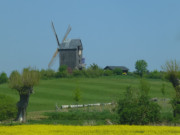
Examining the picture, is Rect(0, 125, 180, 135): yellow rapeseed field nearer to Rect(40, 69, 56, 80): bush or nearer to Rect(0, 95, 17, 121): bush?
Rect(0, 95, 17, 121): bush

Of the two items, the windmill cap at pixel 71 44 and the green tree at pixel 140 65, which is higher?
the windmill cap at pixel 71 44

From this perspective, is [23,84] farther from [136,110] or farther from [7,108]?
[136,110]

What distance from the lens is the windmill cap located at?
114m

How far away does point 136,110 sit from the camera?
2966 centimetres

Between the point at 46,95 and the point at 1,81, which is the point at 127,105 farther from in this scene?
the point at 1,81

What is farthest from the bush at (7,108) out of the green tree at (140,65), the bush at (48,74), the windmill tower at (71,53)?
the green tree at (140,65)

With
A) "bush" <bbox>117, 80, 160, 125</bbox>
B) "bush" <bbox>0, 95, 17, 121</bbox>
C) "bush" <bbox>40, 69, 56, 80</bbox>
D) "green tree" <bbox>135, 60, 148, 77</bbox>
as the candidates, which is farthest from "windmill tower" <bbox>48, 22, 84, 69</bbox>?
"bush" <bbox>117, 80, 160, 125</bbox>

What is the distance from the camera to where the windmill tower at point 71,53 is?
11294 centimetres

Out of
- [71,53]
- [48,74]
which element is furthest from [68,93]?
[71,53]

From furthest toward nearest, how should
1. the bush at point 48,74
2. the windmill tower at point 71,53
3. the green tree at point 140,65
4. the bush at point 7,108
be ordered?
the green tree at point 140,65, the windmill tower at point 71,53, the bush at point 48,74, the bush at point 7,108

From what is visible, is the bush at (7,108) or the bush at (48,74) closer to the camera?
the bush at (7,108)

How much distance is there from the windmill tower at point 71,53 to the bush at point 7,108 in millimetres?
73997

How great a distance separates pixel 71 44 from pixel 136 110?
86.2 m

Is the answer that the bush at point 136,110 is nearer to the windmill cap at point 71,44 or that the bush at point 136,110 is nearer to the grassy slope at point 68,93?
the grassy slope at point 68,93
